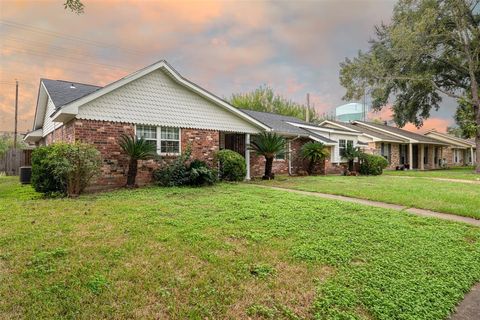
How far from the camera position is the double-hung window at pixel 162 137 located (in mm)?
10867

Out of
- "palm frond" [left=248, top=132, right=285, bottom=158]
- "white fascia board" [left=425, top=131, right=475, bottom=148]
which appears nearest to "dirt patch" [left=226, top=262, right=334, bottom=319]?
"palm frond" [left=248, top=132, right=285, bottom=158]

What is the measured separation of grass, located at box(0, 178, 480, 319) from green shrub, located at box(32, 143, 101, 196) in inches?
78.0

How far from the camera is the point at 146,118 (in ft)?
35.4

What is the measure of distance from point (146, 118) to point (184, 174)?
2.51 meters

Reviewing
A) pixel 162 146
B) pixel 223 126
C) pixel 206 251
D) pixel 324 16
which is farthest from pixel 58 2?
pixel 223 126

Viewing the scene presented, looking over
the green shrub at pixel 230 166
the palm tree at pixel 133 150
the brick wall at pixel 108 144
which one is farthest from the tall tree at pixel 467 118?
the brick wall at pixel 108 144

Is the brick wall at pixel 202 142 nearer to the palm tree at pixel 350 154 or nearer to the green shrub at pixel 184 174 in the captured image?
the green shrub at pixel 184 174

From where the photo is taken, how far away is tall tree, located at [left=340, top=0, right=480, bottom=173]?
2145cm

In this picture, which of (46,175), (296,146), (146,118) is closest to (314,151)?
(296,146)

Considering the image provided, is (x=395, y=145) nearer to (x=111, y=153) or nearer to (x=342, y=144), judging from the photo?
(x=342, y=144)

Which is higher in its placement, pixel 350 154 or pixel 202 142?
pixel 202 142

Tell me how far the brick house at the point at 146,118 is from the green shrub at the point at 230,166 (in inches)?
21.1

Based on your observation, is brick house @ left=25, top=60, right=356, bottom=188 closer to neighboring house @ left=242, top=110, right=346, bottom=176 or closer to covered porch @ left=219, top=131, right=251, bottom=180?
covered porch @ left=219, top=131, right=251, bottom=180

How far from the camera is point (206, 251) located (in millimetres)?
3975
